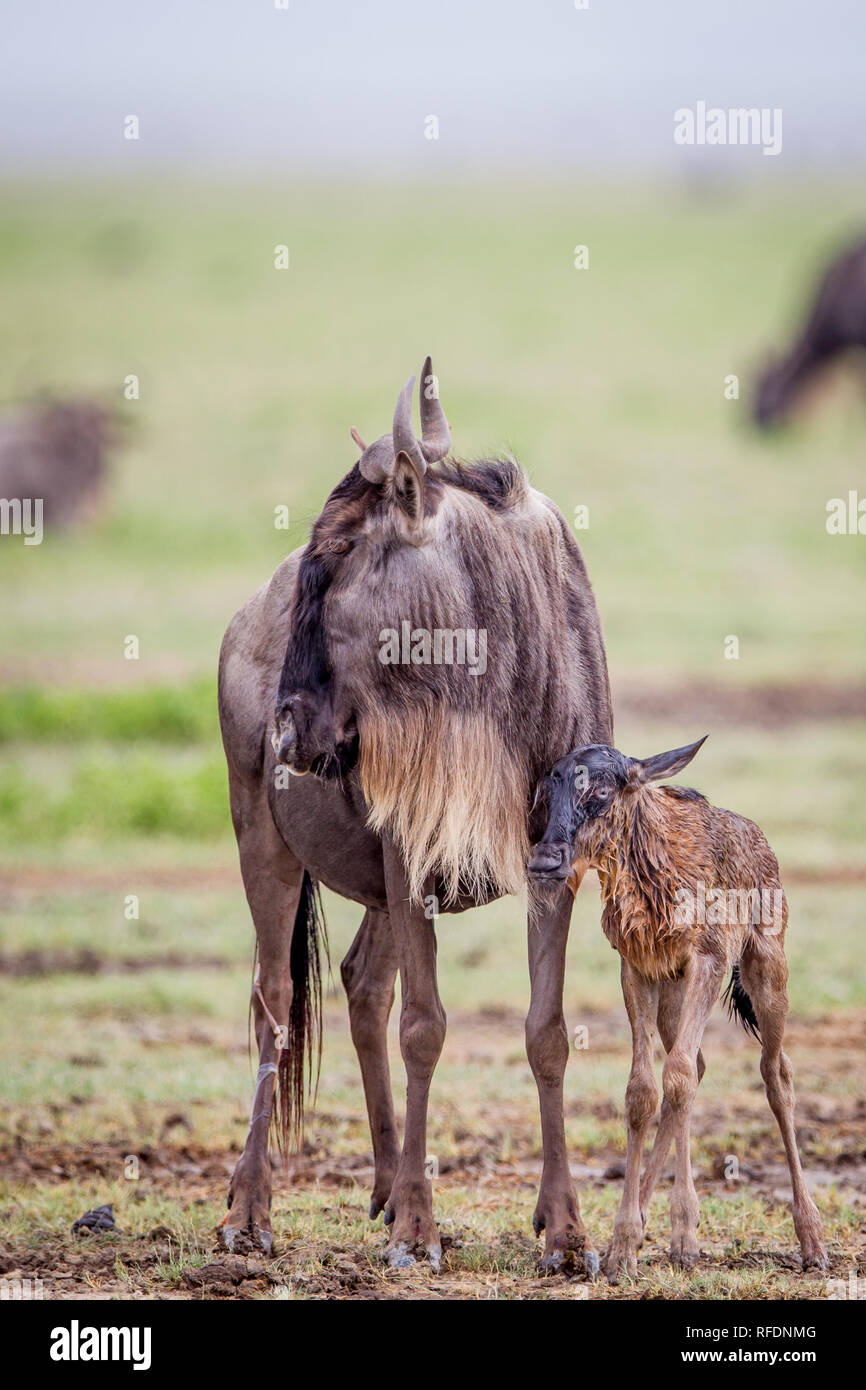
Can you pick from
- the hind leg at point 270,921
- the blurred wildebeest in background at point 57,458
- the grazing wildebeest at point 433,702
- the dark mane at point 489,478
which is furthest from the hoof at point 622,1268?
the blurred wildebeest in background at point 57,458

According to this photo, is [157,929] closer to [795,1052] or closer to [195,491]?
[795,1052]

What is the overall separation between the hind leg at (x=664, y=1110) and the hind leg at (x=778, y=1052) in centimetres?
23

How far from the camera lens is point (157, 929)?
1181 cm

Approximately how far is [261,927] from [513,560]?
2019mm

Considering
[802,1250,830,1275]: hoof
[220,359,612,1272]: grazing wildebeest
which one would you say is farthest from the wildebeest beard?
[802,1250,830,1275]: hoof

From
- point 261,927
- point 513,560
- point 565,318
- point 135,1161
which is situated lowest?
point 135,1161

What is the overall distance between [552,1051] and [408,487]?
189cm

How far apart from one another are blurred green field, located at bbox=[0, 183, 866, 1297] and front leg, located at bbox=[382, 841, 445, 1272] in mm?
235

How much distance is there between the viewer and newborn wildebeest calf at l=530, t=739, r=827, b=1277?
17.7ft

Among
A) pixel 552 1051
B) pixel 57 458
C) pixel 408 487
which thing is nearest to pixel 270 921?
pixel 552 1051

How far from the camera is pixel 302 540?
22.5 ft

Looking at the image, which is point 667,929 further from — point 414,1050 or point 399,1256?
point 399,1256

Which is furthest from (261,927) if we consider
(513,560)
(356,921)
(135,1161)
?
(356,921)

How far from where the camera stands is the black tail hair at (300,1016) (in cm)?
694
